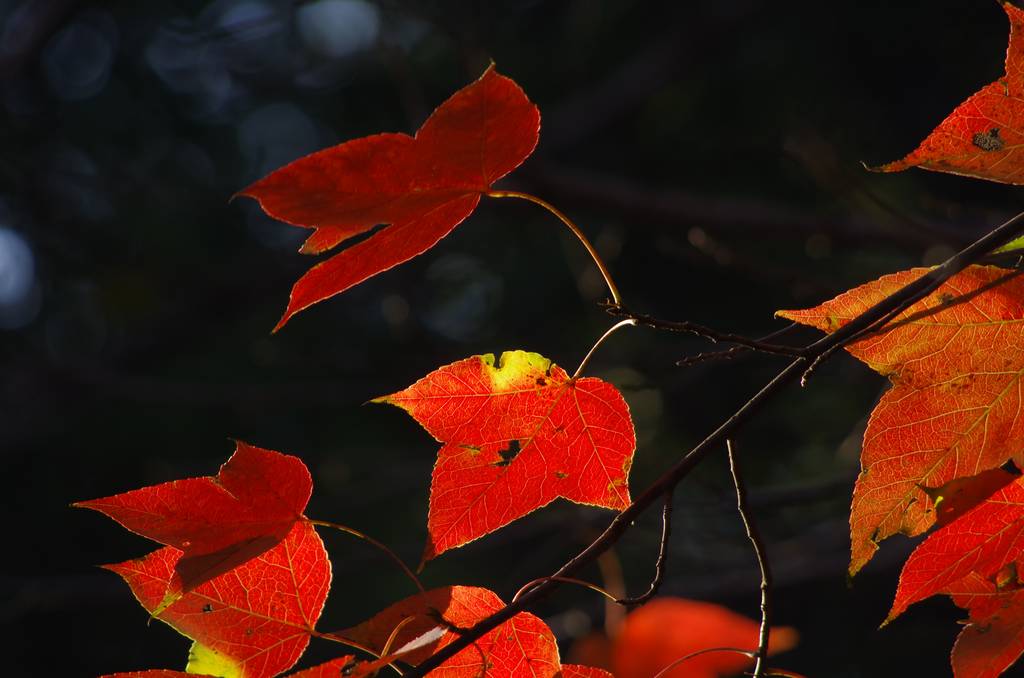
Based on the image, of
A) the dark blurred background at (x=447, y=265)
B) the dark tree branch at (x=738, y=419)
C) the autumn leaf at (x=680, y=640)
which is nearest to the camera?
the dark tree branch at (x=738, y=419)

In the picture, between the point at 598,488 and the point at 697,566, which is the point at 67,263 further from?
the point at 598,488

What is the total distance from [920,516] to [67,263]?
12.1 ft

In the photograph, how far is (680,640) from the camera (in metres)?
1.01

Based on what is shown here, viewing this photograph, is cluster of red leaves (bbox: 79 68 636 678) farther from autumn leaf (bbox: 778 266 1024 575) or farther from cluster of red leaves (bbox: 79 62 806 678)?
autumn leaf (bbox: 778 266 1024 575)

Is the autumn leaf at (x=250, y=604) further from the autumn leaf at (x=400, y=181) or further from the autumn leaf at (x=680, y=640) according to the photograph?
the autumn leaf at (x=680, y=640)

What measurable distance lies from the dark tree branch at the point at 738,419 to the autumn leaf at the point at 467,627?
44 mm

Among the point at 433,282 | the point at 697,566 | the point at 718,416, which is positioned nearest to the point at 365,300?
the point at 433,282

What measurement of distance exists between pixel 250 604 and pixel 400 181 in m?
0.25

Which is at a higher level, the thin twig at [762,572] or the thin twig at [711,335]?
the thin twig at [711,335]

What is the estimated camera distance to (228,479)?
0.52m

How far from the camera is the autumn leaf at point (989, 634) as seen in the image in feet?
1.54

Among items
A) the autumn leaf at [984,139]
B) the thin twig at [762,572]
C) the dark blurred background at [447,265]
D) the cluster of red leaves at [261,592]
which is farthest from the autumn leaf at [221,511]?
the dark blurred background at [447,265]

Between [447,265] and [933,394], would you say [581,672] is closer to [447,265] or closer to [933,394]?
[933,394]

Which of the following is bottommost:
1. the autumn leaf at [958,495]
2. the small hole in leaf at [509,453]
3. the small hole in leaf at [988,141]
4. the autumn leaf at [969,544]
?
the autumn leaf at [969,544]
